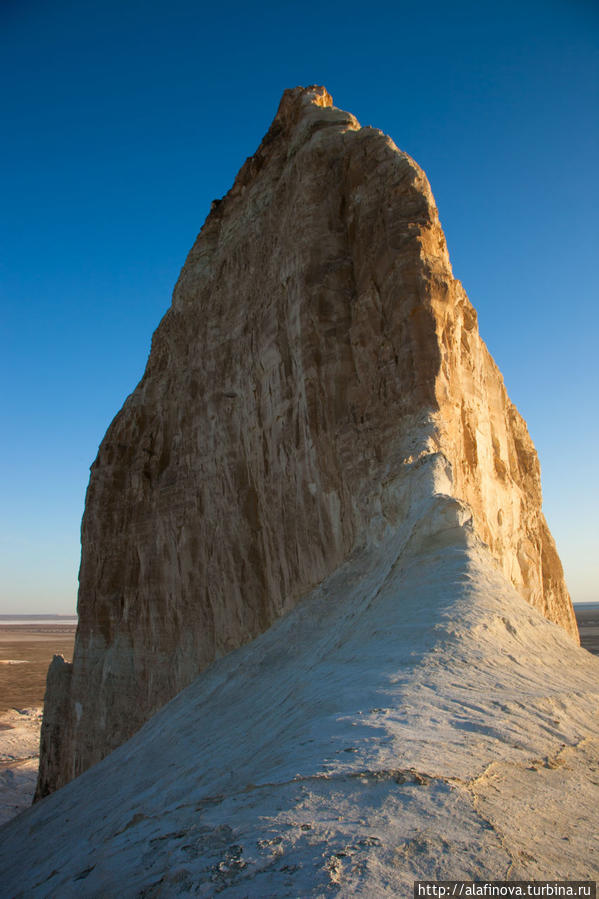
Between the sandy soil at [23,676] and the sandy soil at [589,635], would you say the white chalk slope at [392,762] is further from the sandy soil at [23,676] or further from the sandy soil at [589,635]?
the sandy soil at [589,635]

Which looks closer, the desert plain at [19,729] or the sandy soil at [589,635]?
the desert plain at [19,729]

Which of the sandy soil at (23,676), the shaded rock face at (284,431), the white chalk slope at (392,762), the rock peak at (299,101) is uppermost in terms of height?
the rock peak at (299,101)

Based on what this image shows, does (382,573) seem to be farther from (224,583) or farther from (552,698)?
(224,583)

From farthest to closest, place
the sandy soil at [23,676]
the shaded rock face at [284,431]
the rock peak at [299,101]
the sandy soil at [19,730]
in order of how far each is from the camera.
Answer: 1. the sandy soil at [23,676]
2. the sandy soil at [19,730]
3. the rock peak at [299,101]
4. the shaded rock face at [284,431]

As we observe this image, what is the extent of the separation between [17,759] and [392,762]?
28845 millimetres

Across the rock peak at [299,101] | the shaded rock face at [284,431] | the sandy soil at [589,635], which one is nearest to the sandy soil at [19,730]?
the shaded rock face at [284,431]

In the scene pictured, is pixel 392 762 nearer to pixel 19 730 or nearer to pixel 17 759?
pixel 17 759

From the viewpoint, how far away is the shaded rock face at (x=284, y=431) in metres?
10.4

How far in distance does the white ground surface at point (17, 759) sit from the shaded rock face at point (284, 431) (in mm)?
4450

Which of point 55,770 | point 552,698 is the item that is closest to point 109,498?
point 55,770

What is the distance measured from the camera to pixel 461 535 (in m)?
7.02

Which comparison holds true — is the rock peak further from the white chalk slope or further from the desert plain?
the desert plain

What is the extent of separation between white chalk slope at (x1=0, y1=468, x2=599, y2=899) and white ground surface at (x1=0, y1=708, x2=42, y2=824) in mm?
16212

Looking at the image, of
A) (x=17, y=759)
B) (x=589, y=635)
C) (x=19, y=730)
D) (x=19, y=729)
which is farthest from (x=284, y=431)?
(x=589, y=635)
